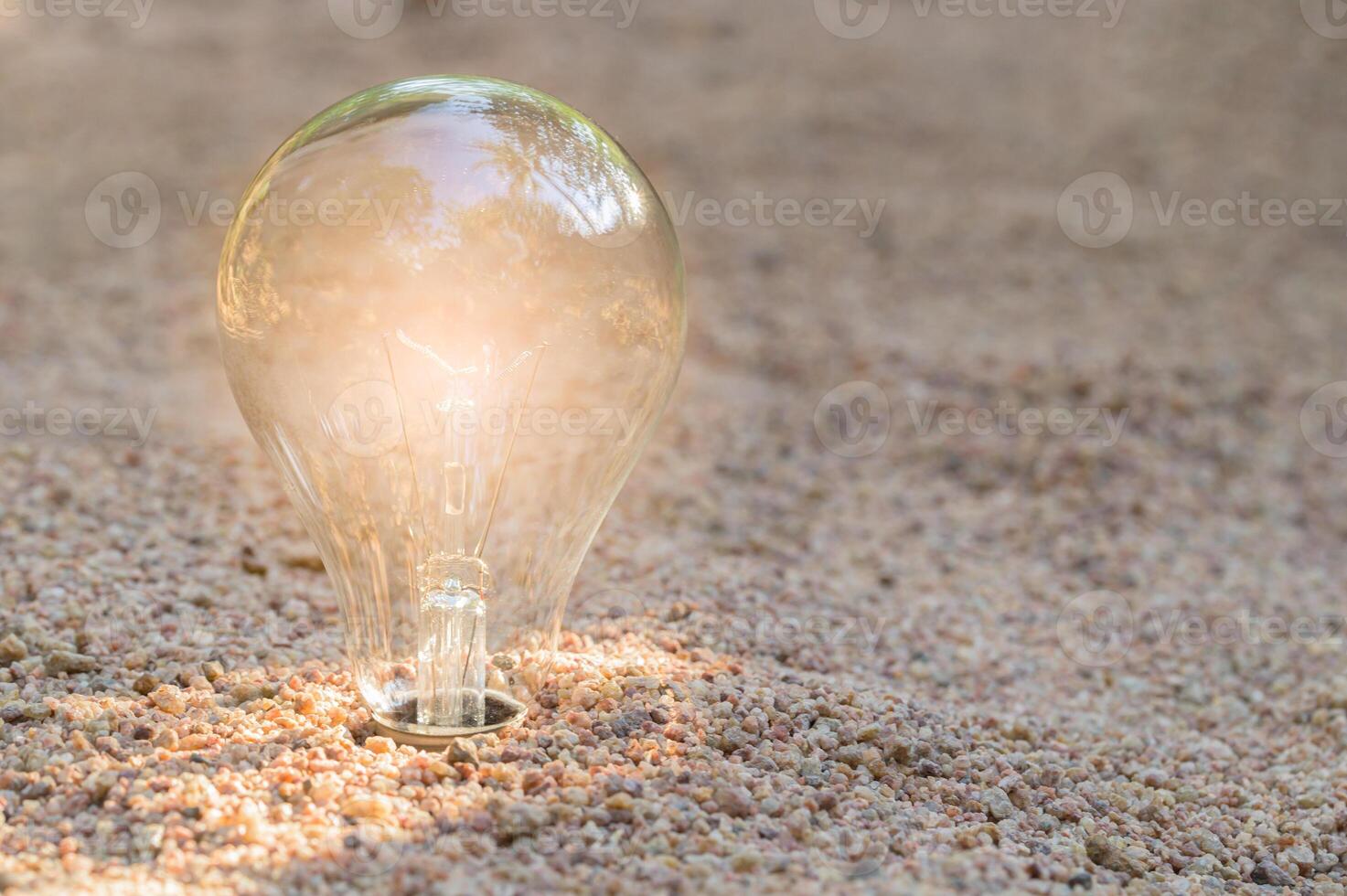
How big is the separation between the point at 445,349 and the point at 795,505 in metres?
2.74

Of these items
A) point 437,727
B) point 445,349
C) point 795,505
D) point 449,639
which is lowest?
point 437,727

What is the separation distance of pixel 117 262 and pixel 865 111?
4.72 meters

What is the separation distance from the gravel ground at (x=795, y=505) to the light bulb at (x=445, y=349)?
→ 219 mm

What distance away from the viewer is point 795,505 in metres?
5.16

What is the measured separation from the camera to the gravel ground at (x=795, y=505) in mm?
2523

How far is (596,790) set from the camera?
2535mm

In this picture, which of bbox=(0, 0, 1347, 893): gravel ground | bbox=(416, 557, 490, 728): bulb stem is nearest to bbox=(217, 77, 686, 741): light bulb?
bbox=(416, 557, 490, 728): bulb stem

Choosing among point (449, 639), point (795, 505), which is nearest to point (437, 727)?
point (449, 639)

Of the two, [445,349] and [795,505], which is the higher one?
[445,349]

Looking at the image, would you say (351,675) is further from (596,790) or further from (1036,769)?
(1036,769)

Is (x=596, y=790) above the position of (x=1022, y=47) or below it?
below

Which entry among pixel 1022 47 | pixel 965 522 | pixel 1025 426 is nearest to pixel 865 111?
pixel 1022 47

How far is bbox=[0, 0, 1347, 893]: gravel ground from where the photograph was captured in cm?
252

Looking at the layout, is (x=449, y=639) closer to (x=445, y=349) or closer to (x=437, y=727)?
(x=437, y=727)
